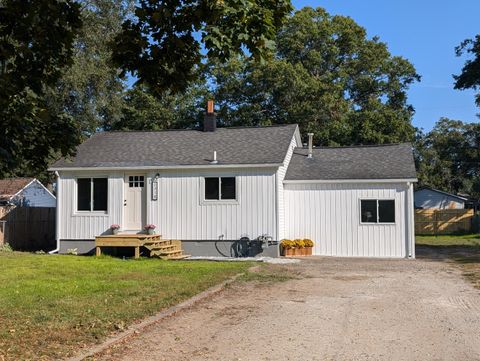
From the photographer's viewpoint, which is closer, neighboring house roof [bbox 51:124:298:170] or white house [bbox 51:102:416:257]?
white house [bbox 51:102:416:257]

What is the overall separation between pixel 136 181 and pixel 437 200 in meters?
37.1

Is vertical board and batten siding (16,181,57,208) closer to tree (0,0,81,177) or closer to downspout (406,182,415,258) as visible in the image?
downspout (406,182,415,258)

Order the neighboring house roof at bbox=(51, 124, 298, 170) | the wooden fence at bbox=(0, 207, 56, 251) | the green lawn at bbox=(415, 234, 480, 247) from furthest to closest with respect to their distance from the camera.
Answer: the green lawn at bbox=(415, 234, 480, 247) → the wooden fence at bbox=(0, 207, 56, 251) → the neighboring house roof at bbox=(51, 124, 298, 170)

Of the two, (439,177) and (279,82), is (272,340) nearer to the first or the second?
(279,82)

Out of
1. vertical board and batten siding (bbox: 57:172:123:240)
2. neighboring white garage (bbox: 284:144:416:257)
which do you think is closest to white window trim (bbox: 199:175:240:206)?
neighboring white garage (bbox: 284:144:416:257)

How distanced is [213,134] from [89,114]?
29.0 feet

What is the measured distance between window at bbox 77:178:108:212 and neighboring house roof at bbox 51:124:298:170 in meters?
0.63

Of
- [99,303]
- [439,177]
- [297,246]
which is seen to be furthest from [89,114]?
[439,177]

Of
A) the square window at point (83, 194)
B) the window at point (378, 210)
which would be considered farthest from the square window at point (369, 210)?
the square window at point (83, 194)

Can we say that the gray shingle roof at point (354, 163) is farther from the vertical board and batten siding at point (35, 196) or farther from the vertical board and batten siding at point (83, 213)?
the vertical board and batten siding at point (35, 196)

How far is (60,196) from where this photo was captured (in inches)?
794

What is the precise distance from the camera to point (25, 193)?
35.2 meters

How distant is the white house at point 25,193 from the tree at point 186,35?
89.5 feet

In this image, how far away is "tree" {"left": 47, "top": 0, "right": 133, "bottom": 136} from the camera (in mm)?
25344
